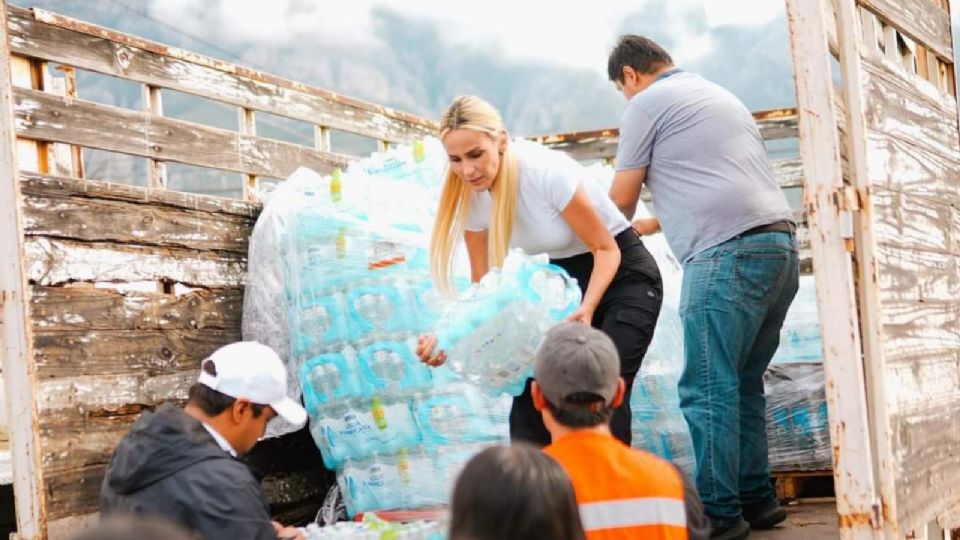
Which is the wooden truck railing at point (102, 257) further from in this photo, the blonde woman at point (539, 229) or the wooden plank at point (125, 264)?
the blonde woman at point (539, 229)

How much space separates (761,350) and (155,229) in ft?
8.33

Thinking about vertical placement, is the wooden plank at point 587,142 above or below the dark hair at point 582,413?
above

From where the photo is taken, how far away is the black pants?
3.91m

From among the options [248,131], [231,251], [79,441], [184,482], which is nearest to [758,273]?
[184,482]

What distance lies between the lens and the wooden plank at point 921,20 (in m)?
4.10

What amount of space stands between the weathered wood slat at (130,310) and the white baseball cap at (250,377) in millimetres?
959

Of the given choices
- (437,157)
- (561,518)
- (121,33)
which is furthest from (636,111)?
(561,518)

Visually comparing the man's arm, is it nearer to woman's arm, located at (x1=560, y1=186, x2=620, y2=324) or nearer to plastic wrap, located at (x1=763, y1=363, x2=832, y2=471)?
woman's arm, located at (x1=560, y1=186, x2=620, y2=324)

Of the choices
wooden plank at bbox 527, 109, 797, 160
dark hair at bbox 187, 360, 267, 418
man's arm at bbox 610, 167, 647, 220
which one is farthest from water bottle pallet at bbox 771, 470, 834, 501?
dark hair at bbox 187, 360, 267, 418

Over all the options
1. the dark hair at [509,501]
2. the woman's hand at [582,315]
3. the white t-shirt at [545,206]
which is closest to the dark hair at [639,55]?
the white t-shirt at [545,206]

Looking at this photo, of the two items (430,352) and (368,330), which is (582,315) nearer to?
(430,352)

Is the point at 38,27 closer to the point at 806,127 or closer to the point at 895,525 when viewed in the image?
the point at 806,127

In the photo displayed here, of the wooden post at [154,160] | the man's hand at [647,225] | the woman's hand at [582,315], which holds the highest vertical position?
the wooden post at [154,160]

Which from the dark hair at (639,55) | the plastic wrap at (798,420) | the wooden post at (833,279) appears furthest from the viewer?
the plastic wrap at (798,420)
